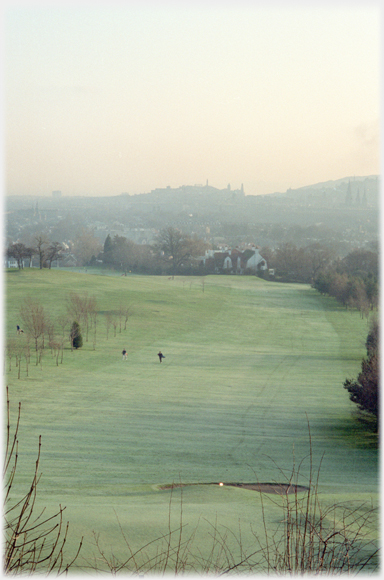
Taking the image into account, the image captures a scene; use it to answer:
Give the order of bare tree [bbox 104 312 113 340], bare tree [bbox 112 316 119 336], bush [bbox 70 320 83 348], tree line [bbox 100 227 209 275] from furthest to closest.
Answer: tree line [bbox 100 227 209 275]
bare tree [bbox 104 312 113 340]
bare tree [bbox 112 316 119 336]
bush [bbox 70 320 83 348]

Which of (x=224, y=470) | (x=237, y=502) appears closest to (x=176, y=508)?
(x=237, y=502)

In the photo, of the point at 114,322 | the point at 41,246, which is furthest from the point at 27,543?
the point at 41,246

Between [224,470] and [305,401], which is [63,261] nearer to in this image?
[305,401]

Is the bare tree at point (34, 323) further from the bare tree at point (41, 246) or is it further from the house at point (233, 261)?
the house at point (233, 261)

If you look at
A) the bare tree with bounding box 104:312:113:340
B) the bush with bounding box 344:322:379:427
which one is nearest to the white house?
the bare tree with bounding box 104:312:113:340

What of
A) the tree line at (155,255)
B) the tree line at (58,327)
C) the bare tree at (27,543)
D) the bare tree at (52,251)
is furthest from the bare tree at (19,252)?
the bare tree at (27,543)

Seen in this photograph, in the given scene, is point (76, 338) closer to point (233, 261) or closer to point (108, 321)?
point (108, 321)

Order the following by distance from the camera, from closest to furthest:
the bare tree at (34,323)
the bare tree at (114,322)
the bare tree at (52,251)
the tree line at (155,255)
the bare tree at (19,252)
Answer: the bare tree at (34,323) → the bare tree at (114,322) → the bare tree at (19,252) → the bare tree at (52,251) → the tree line at (155,255)

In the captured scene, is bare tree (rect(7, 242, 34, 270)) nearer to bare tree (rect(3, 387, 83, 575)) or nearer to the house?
the house
